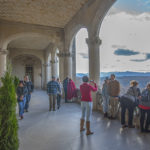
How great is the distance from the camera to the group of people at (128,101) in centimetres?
322

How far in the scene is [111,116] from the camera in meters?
4.43

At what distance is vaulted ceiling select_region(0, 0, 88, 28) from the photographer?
6.00 m

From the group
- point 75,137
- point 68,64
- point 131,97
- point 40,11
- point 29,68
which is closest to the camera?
point 75,137

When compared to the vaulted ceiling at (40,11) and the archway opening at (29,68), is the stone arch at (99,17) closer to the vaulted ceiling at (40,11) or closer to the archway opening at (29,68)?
Answer: the vaulted ceiling at (40,11)

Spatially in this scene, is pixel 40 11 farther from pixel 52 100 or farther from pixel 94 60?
pixel 52 100

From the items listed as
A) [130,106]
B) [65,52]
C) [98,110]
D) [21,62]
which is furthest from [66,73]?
[21,62]

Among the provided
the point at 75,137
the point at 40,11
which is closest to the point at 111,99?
the point at 75,137

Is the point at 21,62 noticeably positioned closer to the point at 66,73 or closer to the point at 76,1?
the point at 66,73

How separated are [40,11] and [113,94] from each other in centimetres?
573

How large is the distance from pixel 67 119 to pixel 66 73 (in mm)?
4486

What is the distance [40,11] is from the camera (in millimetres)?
6797

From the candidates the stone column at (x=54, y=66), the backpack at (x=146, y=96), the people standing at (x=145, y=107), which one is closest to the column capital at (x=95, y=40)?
the people standing at (x=145, y=107)

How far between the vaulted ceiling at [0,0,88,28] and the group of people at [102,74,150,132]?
427 cm

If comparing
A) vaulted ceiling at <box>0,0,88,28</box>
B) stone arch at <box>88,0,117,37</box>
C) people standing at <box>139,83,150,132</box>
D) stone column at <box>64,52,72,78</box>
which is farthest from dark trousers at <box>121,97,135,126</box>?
stone column at <box>64,52,72,78</box>
